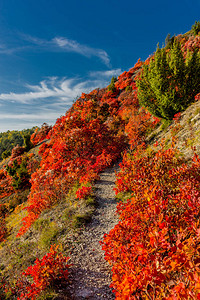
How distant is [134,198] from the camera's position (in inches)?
178

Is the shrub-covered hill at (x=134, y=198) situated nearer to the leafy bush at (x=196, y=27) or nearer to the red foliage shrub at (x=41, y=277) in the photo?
the red foliage shrub at (x=41, y=277)

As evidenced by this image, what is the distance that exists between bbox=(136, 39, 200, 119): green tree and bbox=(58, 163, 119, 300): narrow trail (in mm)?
7976

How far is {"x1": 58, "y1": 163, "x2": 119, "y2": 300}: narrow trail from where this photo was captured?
4179 mm

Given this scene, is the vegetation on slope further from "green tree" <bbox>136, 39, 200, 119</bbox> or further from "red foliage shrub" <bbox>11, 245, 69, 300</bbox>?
"red foliage shrub" <bbox>11, 245, 69, 300</bbox>

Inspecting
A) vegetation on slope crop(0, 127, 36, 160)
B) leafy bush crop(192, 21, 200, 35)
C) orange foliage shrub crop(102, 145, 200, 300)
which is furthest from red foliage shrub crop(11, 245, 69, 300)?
leafy bush crop(192, 21, 200, 35)

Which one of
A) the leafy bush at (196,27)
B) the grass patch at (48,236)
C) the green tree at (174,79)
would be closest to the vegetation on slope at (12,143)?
the grass patch at (48,236)

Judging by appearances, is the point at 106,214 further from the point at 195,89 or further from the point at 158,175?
the point at 195,89

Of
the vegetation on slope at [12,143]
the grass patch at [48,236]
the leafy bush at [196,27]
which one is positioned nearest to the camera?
the grass patch at [48,236]

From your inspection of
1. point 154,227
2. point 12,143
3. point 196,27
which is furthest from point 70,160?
point 12,143

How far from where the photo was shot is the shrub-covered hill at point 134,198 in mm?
2545

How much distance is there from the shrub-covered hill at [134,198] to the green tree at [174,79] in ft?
0.21

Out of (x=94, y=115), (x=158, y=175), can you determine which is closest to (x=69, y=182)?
(x=158, y=175)

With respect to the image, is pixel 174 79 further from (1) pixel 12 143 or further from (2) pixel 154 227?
(1) pixel 12 143

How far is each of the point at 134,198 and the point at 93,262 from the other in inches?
110
